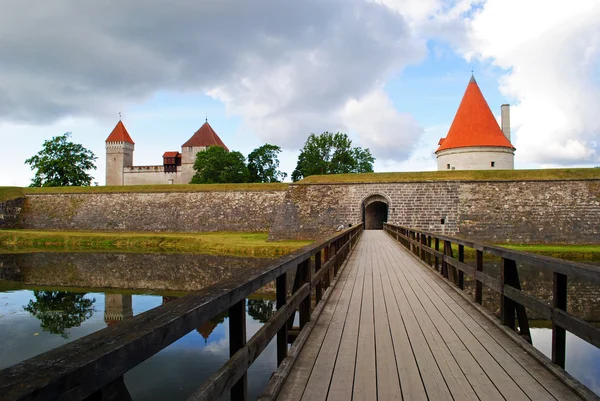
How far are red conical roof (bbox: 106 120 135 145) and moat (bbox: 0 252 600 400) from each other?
43451 millimetres

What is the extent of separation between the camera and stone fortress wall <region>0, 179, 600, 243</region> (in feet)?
74.7

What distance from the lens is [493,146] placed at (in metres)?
32.3

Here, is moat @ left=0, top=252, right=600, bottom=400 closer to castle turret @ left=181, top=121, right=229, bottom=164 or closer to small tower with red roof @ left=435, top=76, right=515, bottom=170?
small tower with red roof @ left=435, top=76, right=515, bottom=170

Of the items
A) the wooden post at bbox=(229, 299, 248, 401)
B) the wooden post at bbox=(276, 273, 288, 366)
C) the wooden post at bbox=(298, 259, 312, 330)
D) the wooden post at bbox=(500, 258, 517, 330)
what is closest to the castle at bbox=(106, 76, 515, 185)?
the wooden post at bbox=(500, 258, 517, 330)

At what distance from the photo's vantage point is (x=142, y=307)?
1098 cm

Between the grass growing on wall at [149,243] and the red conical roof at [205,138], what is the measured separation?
3417 centimetres

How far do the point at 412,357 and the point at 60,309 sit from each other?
1027 centimetres

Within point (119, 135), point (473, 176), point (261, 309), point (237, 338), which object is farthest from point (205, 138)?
point (237, 338)

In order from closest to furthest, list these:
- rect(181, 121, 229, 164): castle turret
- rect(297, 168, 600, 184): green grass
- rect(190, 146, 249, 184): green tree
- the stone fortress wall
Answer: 1. the stone fortress wall
2. rect(297, 168, 600, 184): green grass
3. rect(190, 146, 249, 184): green tree
4. rect(181, 121, 229, 164): castle turret

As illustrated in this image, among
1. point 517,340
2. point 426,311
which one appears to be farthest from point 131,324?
point 426,311

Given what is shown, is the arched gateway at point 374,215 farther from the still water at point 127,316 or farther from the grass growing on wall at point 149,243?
the still water at point 127,316

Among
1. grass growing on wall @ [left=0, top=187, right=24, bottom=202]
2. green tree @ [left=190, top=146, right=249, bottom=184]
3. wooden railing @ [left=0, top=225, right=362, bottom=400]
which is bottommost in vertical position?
wooden railing @ [left=0, top=225, right=362, bottom=400]

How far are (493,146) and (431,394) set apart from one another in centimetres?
3262

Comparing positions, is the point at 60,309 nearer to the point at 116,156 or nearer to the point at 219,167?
the point at 219,167
